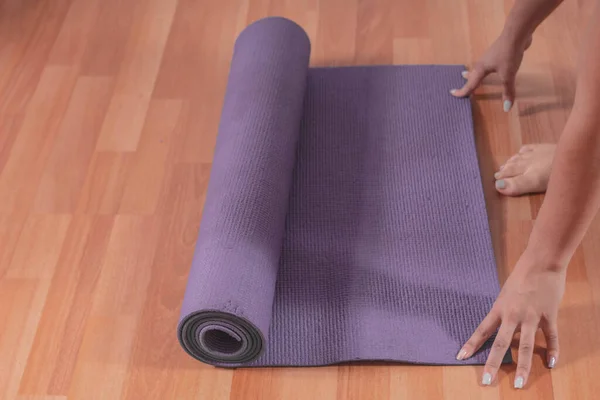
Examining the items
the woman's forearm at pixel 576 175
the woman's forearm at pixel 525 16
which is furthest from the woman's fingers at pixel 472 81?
the woman's forearm at pixel 576 175

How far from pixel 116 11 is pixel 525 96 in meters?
1.27

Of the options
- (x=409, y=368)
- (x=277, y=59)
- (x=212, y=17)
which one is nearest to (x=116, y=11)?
(x=212, y=17)

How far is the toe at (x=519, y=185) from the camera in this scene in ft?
5.90

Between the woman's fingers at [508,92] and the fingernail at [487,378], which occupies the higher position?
the woman's fingers at [508,92]

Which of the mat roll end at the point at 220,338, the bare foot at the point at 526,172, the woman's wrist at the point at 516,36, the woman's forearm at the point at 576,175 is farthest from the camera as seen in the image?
the woman's wrist at the point at 516,36

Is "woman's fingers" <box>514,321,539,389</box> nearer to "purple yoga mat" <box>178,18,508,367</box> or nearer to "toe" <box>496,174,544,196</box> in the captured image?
"purple yoga mat" <box>178,18,508,367</box>

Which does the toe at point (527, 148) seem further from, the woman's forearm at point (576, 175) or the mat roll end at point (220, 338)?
the mat roll end at point (220, 338)

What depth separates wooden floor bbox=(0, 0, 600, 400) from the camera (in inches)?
61.0

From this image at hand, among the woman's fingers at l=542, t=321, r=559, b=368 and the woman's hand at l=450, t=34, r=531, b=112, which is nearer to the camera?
the woman's fingers at l=542, t=321, r=559, b=368

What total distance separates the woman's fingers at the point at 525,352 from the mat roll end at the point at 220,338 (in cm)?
50

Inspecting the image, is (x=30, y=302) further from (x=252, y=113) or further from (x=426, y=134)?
(x=426, y=134)

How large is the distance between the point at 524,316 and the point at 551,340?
81 mm

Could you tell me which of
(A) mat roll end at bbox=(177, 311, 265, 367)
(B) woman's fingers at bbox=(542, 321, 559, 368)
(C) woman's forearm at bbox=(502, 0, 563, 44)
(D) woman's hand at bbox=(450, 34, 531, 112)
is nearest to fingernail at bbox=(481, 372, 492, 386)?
(B) woman's fingers at bbox=(542, 321, 559, 368)

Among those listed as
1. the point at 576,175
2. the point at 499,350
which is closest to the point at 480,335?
the point at 499,350
